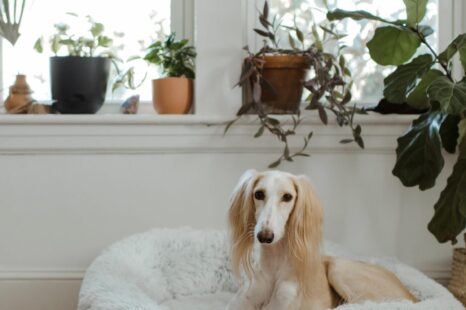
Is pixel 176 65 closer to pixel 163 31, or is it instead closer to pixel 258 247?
pixel 163 31

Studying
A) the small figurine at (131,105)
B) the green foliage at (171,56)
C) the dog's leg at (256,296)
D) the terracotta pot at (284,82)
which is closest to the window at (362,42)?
the terracotta pot at (284,82)

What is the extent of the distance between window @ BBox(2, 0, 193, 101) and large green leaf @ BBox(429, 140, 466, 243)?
1205 millimetres

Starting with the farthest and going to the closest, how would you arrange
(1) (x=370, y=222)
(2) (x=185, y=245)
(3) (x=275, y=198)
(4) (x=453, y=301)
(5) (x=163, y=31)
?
(5) (x=163, y=31)
(1) (x=370, y=222)
(2) (x=185, y=245)
(4) (x=453, y=301)
(3) (x=275, y=198)

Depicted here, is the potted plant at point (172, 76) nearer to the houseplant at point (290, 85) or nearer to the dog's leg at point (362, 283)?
the houseplant at point (290, 85)

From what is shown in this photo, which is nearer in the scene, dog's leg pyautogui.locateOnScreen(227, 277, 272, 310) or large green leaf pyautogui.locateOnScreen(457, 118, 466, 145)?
dog's leg pyautogui.locateOnScreen(227, 277, 272, 310)

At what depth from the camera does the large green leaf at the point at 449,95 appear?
181 cm

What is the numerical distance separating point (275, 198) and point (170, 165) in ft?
2.64

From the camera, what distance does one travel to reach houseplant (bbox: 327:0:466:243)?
1.95 m

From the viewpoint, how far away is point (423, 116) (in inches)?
84.2

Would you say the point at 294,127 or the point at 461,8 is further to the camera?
the point at 461,8

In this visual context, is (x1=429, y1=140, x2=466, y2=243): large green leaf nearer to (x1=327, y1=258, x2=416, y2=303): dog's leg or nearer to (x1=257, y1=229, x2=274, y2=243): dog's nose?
(x1=327, y1=258, x2=416, y2=303): dog's leg

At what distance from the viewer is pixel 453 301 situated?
1.76 meters

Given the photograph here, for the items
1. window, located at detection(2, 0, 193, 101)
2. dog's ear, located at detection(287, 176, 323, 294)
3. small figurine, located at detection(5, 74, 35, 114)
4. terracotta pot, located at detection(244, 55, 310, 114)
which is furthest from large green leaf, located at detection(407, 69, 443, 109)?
small figurine, located at detection(5, 74, 35, 114)

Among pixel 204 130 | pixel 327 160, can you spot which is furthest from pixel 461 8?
pixel 204 130
